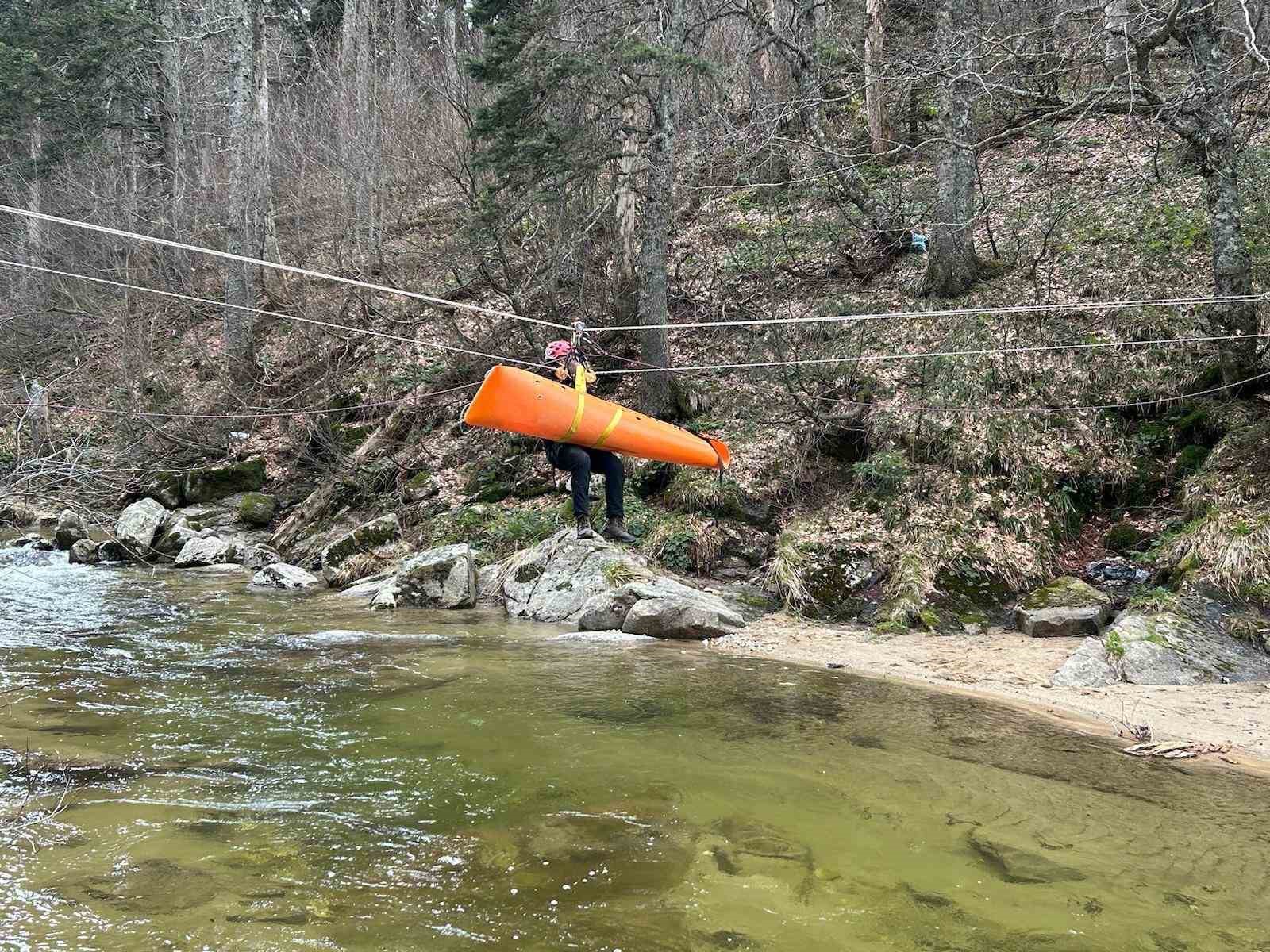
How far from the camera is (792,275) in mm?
12031

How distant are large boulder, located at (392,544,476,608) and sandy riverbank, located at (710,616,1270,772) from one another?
263 cm

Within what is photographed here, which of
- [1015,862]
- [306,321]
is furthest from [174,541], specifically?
[1015,862]

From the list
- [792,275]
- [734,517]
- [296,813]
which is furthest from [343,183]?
[296,813]

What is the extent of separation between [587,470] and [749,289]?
553 cm

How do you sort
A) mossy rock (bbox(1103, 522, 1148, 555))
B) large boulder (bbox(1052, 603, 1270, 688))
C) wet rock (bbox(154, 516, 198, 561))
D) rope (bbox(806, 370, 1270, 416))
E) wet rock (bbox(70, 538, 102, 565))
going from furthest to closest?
wet rock (bbox(154, 516, 198, 561)), wet rock (bbox(70, 538, 102, 565)), rope (bbox(806, 370, 1270, 416)), mossy rock (bbox(1103, 522, 1148, 555)), large boulder (bbox(1052, 603, 1270, 688))

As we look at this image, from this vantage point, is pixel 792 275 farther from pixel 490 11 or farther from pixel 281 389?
pixel 281 389

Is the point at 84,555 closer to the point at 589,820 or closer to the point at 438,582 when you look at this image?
the point at 438,582

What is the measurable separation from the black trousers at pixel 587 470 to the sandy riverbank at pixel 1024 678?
5.36 feet

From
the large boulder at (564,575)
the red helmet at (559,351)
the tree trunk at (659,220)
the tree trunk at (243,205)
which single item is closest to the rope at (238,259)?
the red helmet at (559,351)

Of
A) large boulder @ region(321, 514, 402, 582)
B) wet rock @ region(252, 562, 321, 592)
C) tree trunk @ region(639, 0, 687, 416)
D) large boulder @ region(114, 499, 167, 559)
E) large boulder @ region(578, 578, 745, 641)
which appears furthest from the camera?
large boulder @ region(114, 499, 167, 559)

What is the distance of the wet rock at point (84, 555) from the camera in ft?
34.3

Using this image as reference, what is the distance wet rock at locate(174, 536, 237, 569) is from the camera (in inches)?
413

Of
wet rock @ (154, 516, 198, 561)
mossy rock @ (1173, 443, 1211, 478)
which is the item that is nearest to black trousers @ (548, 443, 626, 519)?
mossy rock @ (1173, 443, 1211, 478)

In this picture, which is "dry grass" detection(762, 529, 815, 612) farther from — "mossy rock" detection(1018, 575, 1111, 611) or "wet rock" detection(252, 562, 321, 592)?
"wet rock" detection(252, 562, 321, 592)
